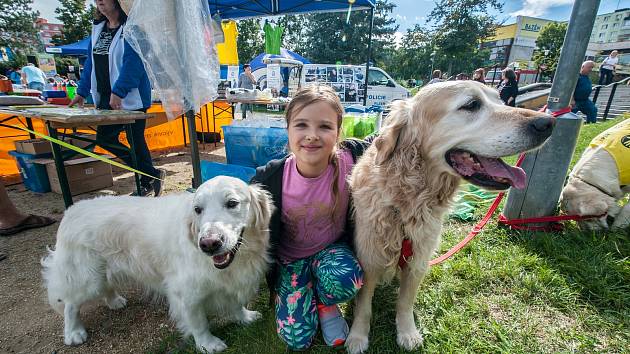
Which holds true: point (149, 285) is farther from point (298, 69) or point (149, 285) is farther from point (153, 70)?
point (298, 69)

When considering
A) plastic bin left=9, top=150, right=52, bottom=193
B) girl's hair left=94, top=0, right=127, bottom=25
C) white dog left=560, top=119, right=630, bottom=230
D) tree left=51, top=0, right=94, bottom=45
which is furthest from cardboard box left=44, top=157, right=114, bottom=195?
tree left=51, top=0, right=94, bottom=45

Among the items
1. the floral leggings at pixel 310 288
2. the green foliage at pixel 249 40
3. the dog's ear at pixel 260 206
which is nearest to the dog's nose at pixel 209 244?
the dog's ear at pixel 260 206

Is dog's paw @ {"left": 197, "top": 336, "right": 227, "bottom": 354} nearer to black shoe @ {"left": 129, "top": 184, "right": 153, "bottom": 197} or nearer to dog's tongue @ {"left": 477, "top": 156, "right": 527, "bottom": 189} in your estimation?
dog's tongue @ {"left": 477, "top": 156, "right": 527, "bottom": 189}

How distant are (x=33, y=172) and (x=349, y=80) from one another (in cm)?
1148

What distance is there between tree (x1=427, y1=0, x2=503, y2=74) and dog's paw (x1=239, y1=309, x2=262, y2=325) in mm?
40038

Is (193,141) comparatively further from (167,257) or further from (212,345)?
(212,345)

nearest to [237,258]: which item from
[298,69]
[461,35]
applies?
[298,69]

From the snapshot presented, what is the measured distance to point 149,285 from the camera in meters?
2.07

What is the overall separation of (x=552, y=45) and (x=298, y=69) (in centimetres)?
5002

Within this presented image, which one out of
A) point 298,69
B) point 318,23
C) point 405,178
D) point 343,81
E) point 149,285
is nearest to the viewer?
point 405,178

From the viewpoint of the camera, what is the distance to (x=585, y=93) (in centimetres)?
908

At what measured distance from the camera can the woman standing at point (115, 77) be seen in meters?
3.23

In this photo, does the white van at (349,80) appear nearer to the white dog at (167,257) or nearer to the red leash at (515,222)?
the red leash at (515,222)

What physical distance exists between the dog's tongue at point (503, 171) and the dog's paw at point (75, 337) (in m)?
2.72
